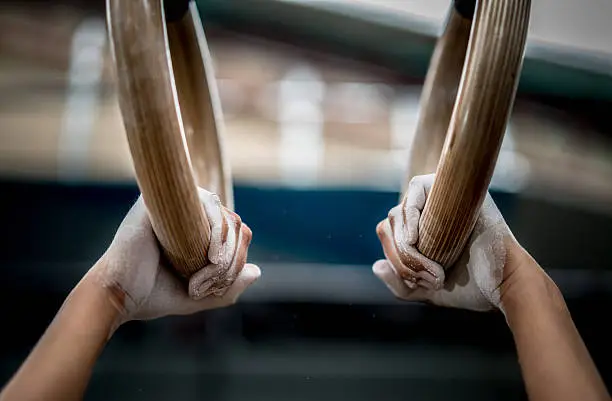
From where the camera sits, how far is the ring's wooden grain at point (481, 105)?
478mm

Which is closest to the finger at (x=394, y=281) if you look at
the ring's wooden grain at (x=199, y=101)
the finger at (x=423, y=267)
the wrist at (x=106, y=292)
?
the finger at (x=423, y=267)

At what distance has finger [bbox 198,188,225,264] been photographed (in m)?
0.60

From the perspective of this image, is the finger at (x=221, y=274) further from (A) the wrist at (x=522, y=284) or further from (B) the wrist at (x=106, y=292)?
(A) the wrist at (x=522, y=284)

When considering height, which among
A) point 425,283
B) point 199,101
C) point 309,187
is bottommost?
point 309,187

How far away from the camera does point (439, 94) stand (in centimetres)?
74

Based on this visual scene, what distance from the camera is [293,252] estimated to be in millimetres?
1091

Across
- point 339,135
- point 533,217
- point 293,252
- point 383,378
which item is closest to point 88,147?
point 293,252

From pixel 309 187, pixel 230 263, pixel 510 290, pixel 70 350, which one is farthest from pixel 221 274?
pixel 309 187

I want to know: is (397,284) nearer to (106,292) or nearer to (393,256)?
(393,256)

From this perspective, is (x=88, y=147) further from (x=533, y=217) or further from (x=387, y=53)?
(x=533, y=217)

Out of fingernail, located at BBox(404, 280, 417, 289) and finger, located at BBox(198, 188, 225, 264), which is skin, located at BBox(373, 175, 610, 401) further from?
finger, located at BBox(198, 188, 225, 264)

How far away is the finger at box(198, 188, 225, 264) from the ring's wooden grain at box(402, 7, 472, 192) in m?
0.29

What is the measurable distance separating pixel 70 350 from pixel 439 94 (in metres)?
0.50

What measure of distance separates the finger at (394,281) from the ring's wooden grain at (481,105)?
0.23 meters
